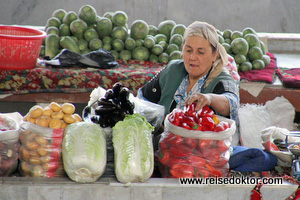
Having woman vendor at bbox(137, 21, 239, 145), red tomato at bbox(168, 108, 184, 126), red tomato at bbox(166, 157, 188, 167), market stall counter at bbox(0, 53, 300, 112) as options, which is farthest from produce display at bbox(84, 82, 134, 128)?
market stall counter at bbox(0, 53, 300, 112)

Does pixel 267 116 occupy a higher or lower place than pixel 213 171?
lower

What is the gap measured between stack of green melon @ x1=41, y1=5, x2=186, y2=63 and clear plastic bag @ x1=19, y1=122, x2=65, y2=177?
9.59 feet

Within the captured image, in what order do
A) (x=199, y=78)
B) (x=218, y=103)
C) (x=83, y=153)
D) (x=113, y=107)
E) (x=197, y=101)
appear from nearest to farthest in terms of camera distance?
(x=83, y=153)
(x=113, y=107)
(x=197, y=101)
(x=218, y=103)
(x=199, y=78)

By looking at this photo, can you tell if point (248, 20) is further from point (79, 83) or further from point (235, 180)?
point (235, 180)

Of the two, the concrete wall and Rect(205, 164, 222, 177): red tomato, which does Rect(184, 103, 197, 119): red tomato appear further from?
the concrete wall

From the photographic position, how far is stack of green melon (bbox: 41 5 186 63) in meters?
5.04

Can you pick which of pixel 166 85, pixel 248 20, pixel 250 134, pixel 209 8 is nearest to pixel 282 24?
pixel 248 20

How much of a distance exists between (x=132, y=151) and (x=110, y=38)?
327 cm

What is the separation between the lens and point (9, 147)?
214cm

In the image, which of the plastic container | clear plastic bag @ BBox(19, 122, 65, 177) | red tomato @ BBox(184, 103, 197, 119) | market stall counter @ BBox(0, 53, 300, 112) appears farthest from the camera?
market stall counter @ BBox(0, 53, 300, 112)

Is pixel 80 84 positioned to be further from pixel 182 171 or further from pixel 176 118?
pixel 182 171

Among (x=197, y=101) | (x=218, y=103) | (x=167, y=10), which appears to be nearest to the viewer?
(x=197, y=101)

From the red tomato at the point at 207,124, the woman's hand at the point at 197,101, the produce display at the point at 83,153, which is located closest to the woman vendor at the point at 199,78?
the woman's hand at the point at 197,101

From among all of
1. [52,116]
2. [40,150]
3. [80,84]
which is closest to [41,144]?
[40,150]
